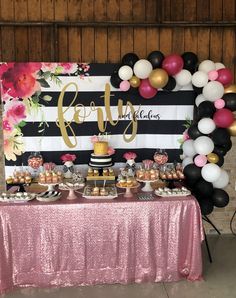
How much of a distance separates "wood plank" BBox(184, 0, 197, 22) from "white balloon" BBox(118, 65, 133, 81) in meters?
1.01

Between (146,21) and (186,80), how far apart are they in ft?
2.94

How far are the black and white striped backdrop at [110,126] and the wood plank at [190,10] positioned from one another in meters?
0.83

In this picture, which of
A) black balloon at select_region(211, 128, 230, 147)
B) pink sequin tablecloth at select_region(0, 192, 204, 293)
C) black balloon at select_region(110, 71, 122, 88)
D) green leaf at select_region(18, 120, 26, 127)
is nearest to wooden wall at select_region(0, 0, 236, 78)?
black balloon at select_region(110, 71, 122, 88)

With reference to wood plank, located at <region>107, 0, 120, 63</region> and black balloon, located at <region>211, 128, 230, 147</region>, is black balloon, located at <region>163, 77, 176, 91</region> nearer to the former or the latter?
black balloon, located at <region>211, 128, 230, 147</region>

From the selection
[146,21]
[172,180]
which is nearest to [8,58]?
[146,21]

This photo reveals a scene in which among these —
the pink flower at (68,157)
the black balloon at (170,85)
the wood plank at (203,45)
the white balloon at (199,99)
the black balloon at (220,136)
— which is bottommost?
the pink flower at (68,157)

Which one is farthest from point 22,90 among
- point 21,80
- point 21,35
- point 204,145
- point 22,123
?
point 204,145

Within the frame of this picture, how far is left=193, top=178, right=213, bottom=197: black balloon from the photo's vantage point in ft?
12.1

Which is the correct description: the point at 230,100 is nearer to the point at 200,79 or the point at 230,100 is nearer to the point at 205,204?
the point at 200,79

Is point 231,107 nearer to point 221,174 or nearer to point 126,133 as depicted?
point 221,174

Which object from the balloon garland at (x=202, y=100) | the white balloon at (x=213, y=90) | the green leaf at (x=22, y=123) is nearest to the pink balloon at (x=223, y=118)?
the balloon garland at (x=202, y=100)

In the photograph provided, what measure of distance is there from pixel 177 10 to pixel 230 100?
125 cm

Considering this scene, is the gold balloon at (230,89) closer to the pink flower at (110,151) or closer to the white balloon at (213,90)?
the white balloon at (213,90)

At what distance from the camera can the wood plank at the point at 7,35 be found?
412 cm
